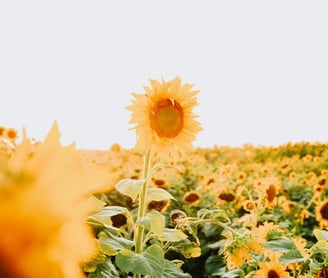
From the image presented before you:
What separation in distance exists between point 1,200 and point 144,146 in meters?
1.60

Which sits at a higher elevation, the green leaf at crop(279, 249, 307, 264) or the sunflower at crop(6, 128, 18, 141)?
the sunflower at crop(6, 128, 18, 141)

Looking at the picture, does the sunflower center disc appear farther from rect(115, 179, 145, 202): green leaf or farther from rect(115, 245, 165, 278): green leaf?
rect(115, 245, 165, 278): green leaf

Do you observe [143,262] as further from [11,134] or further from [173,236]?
[11,134]

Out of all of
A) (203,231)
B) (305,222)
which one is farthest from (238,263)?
(305,222)

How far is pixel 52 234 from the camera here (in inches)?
14.7

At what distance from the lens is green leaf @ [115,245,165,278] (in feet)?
A: 4.89

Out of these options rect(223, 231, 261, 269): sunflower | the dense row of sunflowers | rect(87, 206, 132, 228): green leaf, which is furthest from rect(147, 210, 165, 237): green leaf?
rect(223, 231, 261, 269): sunflower

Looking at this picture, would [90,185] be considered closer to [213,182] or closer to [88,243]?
[88,243]

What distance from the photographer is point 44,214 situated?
358 mm

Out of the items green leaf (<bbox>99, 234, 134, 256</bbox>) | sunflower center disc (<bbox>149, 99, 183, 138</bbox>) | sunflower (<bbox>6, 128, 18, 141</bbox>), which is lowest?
green leaf (<bbox>99, 234, 134, 256</bbox>)

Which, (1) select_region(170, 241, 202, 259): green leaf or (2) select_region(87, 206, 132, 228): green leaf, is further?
(1) select_region(170, 241, 202, 259): green leaf

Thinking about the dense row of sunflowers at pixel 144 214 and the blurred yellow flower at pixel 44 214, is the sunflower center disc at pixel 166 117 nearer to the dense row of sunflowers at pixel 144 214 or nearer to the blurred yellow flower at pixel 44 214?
the dense row of sunflowers at pixel 144 214

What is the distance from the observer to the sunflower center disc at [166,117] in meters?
2.00

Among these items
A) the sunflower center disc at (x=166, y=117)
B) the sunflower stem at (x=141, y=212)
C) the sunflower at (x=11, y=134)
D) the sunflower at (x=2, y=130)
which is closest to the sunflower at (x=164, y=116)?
the sunflower center disc at (x=166, y=117)
